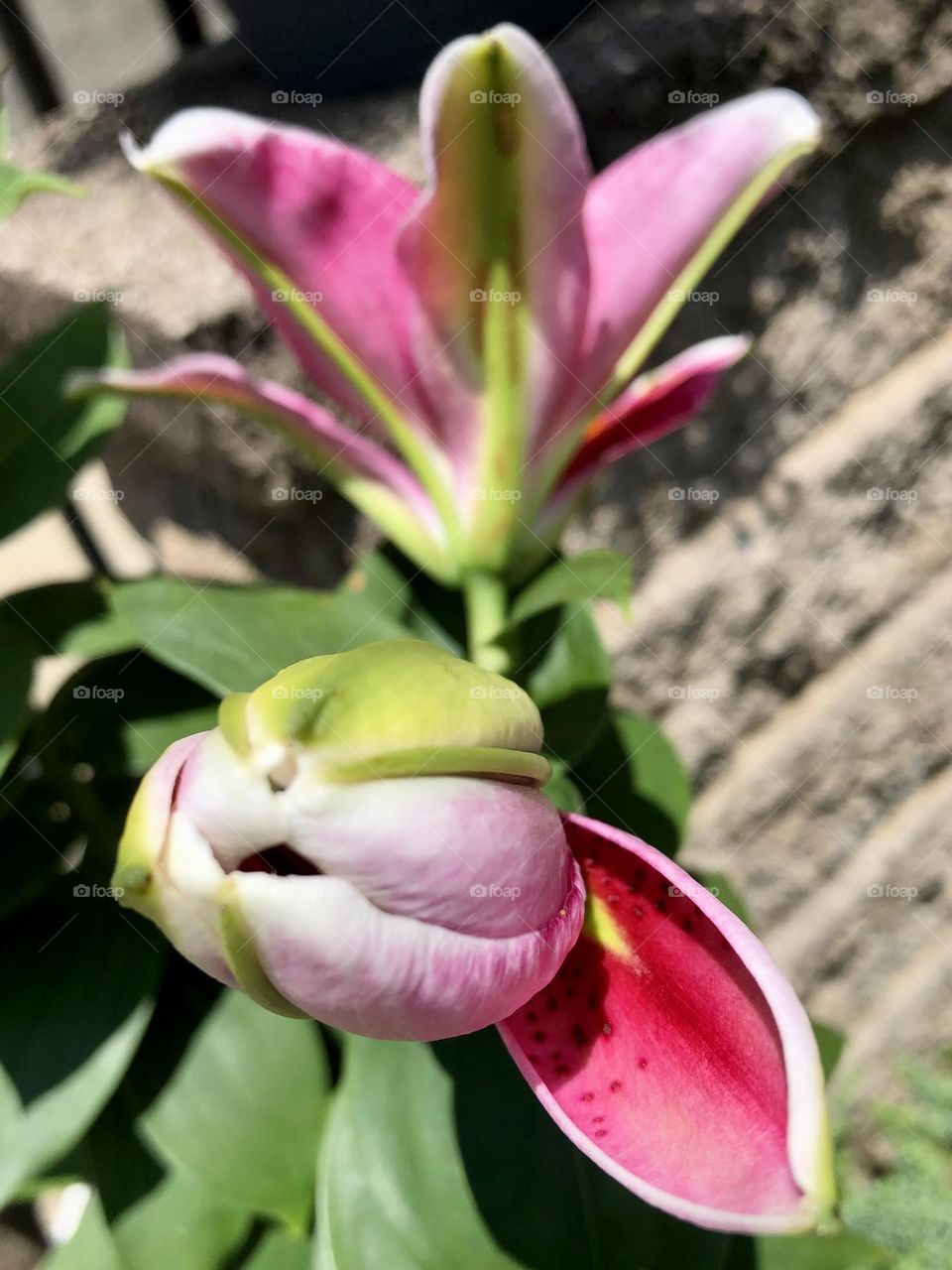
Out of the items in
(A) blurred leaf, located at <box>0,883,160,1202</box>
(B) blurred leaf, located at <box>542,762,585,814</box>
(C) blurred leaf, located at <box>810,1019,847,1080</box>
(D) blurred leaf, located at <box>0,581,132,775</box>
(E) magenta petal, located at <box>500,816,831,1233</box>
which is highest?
(D) blurred leaf, located at <box>0,581,132,775</box>

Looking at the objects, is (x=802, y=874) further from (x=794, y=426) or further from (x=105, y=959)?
(x=105, y=959)

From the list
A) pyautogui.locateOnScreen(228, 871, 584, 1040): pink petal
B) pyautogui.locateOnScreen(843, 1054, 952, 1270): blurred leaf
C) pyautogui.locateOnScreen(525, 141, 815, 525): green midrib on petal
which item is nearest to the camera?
pyautogui.locateOnScreen(228, 871, 584, 1040): pink petal

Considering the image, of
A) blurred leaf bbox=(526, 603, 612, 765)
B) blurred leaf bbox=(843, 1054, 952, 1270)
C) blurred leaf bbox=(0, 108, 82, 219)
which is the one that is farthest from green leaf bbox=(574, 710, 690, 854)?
blurred leaf bbox=(843, 1054, 952, 1270)

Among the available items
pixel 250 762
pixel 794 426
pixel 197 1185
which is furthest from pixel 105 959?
pixel 794 426

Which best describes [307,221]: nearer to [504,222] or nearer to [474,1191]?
[504,222]

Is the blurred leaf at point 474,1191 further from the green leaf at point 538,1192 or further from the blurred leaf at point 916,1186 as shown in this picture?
the blurred leaf at point 916,1186

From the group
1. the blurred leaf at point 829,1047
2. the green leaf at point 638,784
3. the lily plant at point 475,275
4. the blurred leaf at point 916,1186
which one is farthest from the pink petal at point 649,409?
the blurred leaf at point 916,1186

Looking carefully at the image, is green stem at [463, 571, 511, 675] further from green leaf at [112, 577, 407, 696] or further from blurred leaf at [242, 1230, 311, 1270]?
blurred leaf at [242, 1230, 311, 1270]
